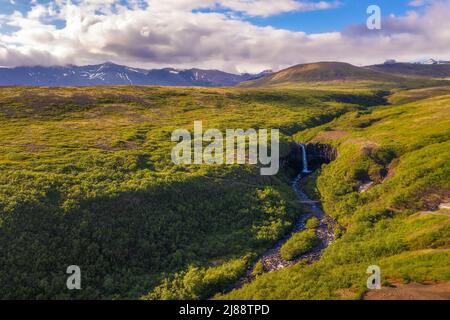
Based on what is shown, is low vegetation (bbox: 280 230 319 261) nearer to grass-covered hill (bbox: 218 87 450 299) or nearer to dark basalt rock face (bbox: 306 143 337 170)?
grass-covered hill (bbox: 218 87 450 299)

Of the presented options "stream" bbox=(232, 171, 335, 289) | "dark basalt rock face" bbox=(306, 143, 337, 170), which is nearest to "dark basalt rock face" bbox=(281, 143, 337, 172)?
"dark basalt rock face" bbox=(306, 143, 337, 170)

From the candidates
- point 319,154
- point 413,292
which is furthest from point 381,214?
point 319,154

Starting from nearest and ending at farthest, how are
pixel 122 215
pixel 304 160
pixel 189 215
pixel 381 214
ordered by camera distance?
pixel 122 215
pixel 381 214
pixel 189 215
pixel 304 160

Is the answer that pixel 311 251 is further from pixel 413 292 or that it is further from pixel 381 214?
pixel 413 292
